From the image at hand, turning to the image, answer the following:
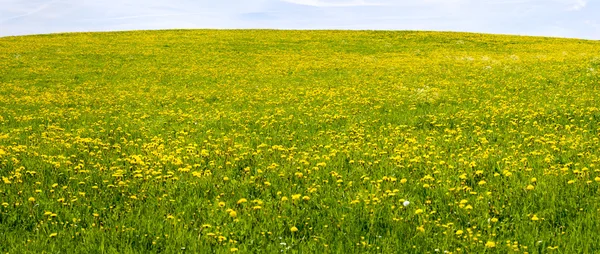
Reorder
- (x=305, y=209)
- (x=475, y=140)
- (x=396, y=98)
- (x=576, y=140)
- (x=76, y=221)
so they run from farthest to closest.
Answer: (x=396, y=98)
(x=475, y=140)
(x=576, y=140)
(x=305, y=209)
(x=76, y=221)

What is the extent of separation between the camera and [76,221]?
17.7 feet

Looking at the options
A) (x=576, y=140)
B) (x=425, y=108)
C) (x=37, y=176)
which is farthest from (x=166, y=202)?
(x=425, y=108)

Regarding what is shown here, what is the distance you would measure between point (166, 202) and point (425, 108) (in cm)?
1038

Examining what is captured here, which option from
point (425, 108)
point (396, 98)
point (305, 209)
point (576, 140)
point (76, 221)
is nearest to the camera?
point (76, 221)

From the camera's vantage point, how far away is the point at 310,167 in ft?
25.4

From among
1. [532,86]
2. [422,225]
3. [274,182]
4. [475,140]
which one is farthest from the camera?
[532,86]

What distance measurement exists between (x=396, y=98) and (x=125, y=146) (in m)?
10.2

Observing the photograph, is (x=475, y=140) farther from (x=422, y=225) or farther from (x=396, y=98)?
(x=396, y=98)

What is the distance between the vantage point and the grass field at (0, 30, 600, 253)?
199 inches

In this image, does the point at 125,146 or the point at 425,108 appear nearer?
the point at 125,146

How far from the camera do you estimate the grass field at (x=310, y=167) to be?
16.6 feet

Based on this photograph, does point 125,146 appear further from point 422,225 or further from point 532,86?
point 532,86

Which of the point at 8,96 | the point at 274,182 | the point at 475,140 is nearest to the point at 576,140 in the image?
the point at 475,140

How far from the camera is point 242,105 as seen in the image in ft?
55.6
